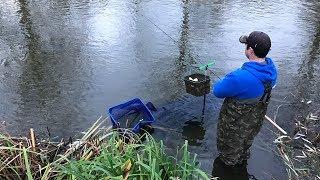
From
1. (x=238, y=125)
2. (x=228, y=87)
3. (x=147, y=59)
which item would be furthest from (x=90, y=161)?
(x=147, y=59)

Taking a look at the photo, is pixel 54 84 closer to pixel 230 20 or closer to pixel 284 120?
pixel 284 120

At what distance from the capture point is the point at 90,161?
11.9ft

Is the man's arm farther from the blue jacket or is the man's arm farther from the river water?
the river water

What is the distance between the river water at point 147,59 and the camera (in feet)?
18.8

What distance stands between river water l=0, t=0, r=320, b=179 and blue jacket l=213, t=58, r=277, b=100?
123cm

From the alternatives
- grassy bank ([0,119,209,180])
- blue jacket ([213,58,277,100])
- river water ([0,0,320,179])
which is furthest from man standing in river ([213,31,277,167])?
grassy bank ([0,119,209,180])

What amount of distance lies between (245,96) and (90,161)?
5.69 ft

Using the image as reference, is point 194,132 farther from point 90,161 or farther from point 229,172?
point 90,161

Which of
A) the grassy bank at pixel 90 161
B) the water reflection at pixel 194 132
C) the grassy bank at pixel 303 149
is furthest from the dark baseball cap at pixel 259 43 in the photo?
the water reflection at pixel 194 132

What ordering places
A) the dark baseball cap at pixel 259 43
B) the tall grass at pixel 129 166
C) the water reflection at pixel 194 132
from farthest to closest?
the water reflection at pixel 194 132 → the dark baseball cap at pixel 259 43 → the tall grass at pixel 129 166

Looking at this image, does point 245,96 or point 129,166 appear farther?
point 245,96

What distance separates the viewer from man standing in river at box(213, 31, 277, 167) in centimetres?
402

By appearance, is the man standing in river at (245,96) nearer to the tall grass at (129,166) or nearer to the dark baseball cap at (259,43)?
the dark baseball cap at (259,43)

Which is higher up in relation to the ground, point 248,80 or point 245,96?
point 248,80
